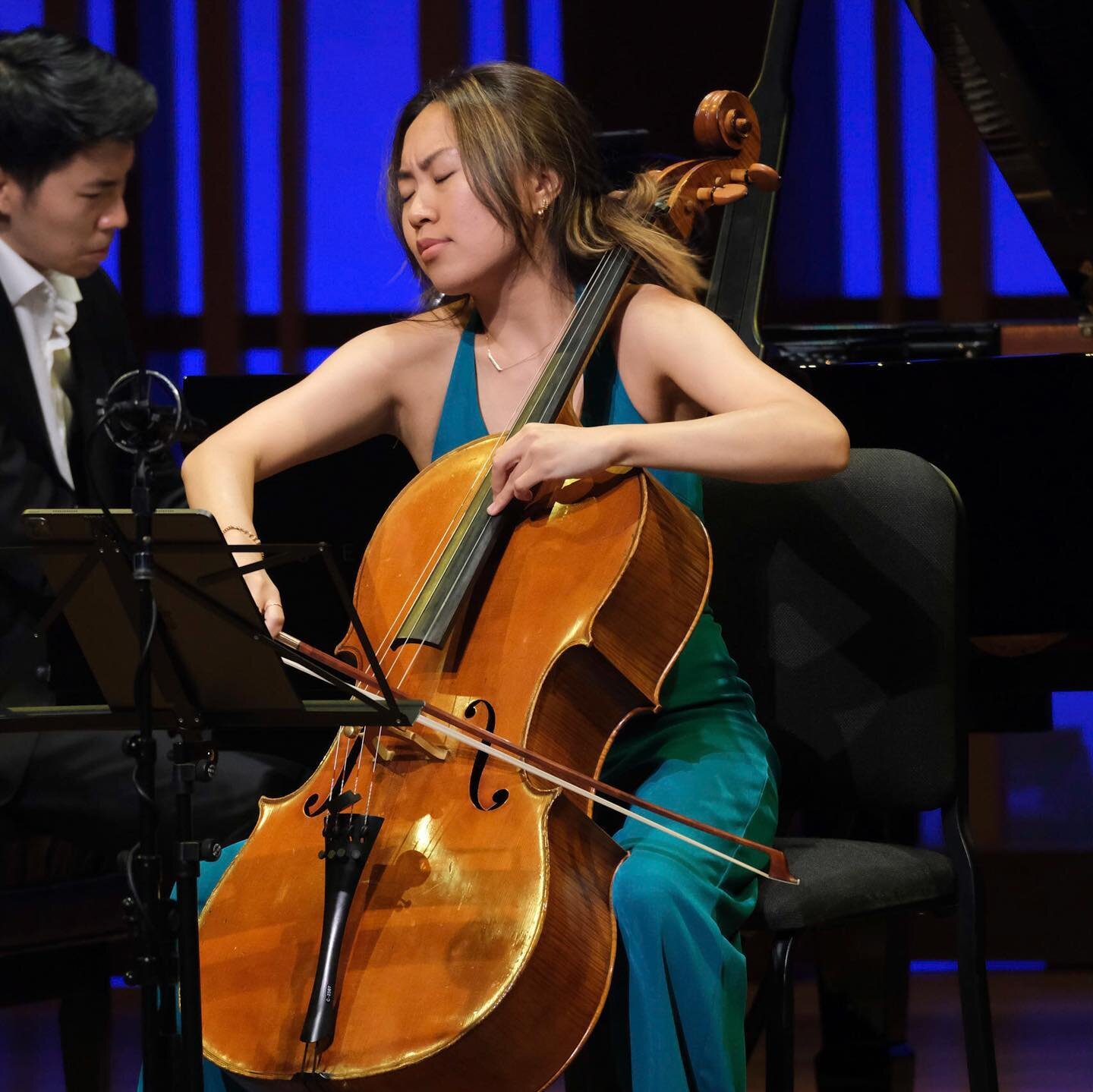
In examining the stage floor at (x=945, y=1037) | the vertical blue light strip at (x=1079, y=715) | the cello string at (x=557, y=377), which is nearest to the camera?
the cello string at (x=557, y=377)

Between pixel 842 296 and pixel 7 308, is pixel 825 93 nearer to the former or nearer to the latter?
pixel 842 296

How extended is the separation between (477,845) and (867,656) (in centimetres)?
73

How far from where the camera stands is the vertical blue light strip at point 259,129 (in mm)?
3979

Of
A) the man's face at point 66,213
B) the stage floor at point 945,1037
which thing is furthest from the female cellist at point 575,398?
the stage floor at point 945,1037

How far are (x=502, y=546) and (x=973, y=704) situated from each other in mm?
1123

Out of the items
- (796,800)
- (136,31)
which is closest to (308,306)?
(136,31)

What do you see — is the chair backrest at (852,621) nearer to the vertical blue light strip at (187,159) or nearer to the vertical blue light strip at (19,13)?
the vertical blue light strip at (187,159)

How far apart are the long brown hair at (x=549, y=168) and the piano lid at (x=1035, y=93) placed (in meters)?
0.68

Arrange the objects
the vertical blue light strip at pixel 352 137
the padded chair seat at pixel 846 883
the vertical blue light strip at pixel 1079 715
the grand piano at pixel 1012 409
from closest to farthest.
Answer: the padded chair seat at pixel 846 883, the grand piano at pixel 1012 409, the vertical blue light strip at pixel 1079 715, the vertical blue light strip at pixel 352 137

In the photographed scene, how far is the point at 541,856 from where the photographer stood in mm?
1274

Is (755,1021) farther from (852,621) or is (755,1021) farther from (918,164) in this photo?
(918,164)

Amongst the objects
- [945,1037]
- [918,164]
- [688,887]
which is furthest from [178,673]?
[918,164]

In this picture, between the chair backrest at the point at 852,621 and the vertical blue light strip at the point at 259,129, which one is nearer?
the chair backrest at the point at 852,621

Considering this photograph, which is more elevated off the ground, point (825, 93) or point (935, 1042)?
point (825, 93)
